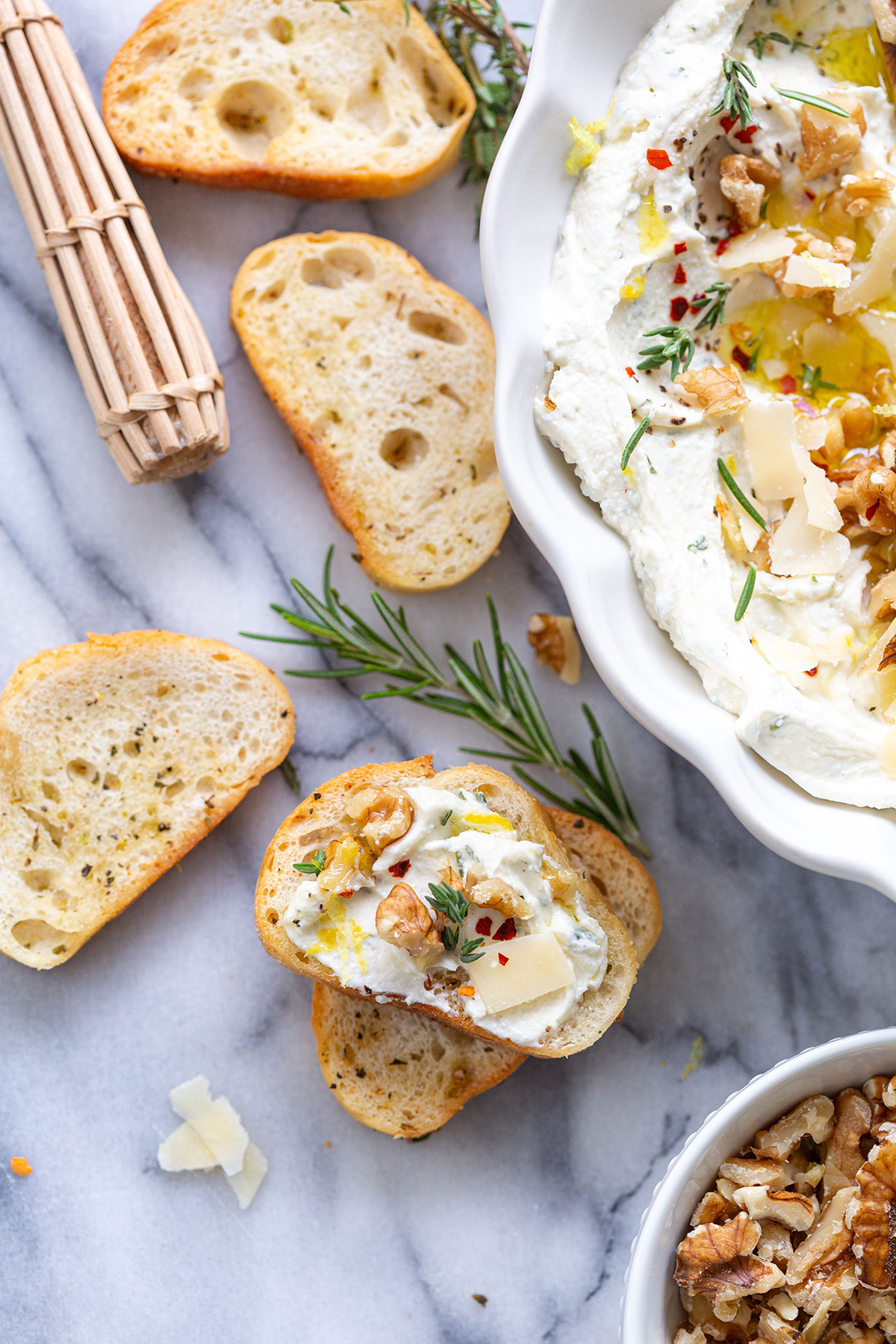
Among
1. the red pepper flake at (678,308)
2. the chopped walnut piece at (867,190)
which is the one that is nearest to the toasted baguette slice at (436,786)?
the red pepper flake at (678,308)

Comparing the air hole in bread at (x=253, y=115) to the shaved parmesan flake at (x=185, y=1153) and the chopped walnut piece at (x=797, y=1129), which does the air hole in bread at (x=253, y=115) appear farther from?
the chopped walnut piece at (x=797, y=1129)

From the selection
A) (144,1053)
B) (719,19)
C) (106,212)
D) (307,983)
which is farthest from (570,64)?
(144,1053)

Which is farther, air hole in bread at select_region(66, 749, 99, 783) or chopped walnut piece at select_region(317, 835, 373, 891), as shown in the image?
air hole in bread at select_region(66, 749, 99, 783)

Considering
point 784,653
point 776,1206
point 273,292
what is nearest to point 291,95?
point 273,292

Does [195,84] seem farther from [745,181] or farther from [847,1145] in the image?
[847,1145]

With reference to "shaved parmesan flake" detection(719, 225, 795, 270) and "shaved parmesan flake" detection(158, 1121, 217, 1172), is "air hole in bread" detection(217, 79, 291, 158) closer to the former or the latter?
"shaved parmesan flake" detection(719, 225, 795, 270)

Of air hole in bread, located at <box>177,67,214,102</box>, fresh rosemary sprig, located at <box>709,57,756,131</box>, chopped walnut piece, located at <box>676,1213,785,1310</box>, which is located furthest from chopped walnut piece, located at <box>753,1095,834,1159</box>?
air hole in bread, located at <box>177,67,214,102</box>

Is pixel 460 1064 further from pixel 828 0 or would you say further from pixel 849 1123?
pixel 828 0

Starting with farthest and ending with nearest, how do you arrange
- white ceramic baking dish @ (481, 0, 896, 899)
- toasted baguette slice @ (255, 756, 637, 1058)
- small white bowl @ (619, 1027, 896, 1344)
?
toasted baguette slice @ (255, 756, 637, 1058), small white bowl @ (619, 1027, 896, 1344), white ceramic baking dish @ (481, 0, 896, 899)
